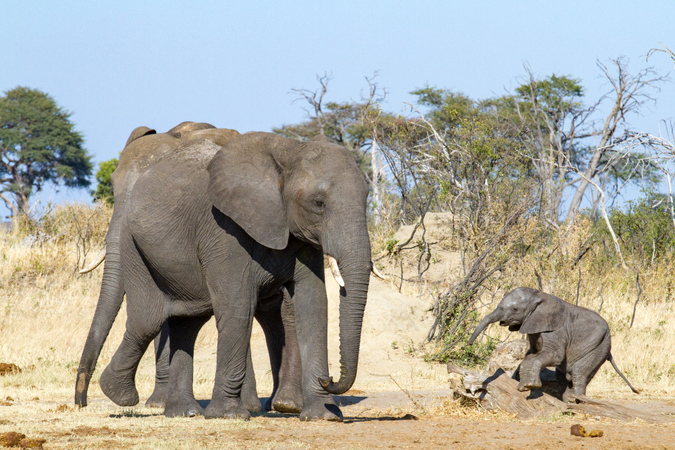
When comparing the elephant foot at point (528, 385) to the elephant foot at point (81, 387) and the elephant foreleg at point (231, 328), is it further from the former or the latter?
the elephant foot at point (81, 387)

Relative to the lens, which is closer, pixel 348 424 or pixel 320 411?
pixel 348 424

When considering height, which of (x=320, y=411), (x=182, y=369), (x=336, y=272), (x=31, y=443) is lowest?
(x=31, y=443)

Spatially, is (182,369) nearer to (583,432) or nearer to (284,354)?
(284,354)

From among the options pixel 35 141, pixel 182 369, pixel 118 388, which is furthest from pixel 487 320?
pixel 35 141

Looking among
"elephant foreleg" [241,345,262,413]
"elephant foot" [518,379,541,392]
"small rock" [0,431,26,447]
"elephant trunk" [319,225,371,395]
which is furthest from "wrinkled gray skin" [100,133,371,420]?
"small rock" [0,431,26,447]

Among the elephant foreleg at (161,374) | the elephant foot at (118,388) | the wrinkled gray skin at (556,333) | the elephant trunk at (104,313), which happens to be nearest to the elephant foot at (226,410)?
the elephant foot at (118,388)

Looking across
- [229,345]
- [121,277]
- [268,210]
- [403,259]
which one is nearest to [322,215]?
[268,210]

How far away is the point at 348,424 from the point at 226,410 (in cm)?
115

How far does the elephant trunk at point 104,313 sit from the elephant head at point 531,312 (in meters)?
3.71

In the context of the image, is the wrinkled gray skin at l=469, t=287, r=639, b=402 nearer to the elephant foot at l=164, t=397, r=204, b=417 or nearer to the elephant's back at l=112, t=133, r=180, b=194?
the elephant foot at l=164, t=397, r=204, b=417

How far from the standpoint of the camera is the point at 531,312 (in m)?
8.09

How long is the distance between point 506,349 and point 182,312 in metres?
3.32

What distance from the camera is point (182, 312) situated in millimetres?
8305

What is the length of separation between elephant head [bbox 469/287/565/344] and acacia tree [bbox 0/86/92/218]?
111 ft
